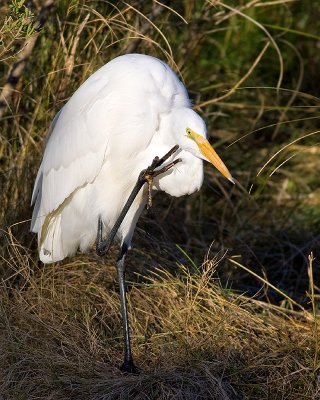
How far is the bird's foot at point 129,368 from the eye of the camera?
2.94 m

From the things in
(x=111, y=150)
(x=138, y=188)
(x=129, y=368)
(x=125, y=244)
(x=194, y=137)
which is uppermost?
(x=194, y=137)

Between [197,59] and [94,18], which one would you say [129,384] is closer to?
[94,18]

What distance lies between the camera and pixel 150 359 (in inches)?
122

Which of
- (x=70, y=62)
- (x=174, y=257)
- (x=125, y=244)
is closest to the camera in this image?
(x=125, y=244)

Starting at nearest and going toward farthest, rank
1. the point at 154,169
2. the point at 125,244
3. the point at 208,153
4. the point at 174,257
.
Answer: the point at 208,153 → the point at 154,169 → the point at 125,244 → the point at 174,257

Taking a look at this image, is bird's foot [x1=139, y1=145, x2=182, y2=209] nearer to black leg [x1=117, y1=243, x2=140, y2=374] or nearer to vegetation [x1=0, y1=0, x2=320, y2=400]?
vegetation [x1=0, y1=0, x2=320, y2=400]

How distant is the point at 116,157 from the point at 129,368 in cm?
67

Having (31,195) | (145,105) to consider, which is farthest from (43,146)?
(145,105)

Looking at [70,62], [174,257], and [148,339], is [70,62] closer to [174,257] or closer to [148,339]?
[174,257]

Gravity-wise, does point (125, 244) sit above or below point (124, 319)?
above

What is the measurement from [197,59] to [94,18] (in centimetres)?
98

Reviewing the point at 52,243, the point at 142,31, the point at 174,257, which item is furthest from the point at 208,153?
the point at 142,31

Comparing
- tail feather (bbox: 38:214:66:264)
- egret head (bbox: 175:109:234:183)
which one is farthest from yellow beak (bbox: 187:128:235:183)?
tail feather (bbox: 38:214:66:264)

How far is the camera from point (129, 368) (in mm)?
2965
